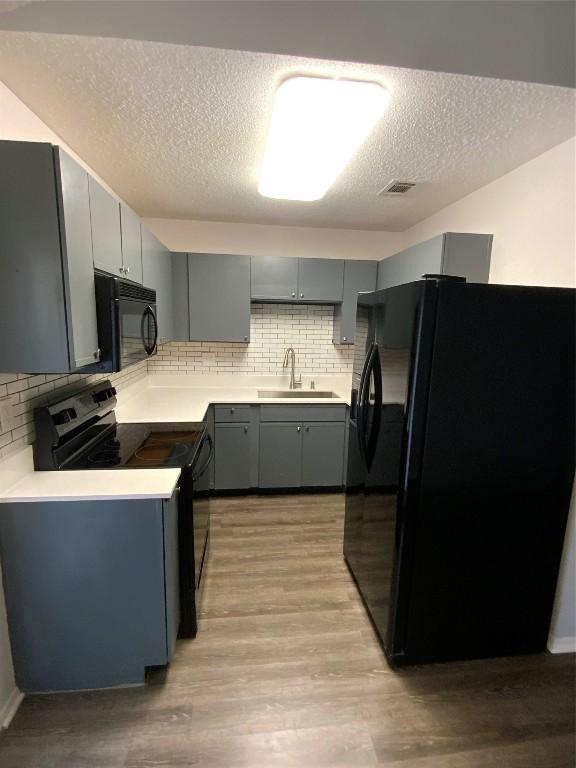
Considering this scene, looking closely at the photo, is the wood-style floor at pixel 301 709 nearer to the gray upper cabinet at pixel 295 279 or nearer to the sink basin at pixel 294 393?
the sink basin at pixel 294 393

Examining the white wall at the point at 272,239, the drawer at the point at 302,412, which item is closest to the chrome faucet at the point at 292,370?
the drawer at the point at 302,412

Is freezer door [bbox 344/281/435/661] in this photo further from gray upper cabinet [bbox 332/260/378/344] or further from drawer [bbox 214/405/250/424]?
gray upper cabinet [bbox 332/260/378/344]

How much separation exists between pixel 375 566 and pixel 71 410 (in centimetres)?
174

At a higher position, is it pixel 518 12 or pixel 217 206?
pixel 518 12

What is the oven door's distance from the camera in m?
1.63

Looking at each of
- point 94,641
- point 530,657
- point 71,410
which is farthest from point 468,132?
point 94,641

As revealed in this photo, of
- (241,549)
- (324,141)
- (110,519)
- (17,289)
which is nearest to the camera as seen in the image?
(17,289)

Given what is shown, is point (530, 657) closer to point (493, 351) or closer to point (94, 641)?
point (493, 351)

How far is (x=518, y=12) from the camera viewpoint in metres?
1.27

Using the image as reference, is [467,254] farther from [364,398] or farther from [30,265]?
[30,265]

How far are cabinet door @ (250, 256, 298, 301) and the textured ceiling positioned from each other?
73 cm

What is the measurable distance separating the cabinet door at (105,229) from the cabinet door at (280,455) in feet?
5.91

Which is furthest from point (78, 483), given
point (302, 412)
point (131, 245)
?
point (302, 412)

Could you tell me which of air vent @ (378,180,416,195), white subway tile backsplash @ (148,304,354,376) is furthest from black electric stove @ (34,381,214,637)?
air vent @ (378,180,416,195)
